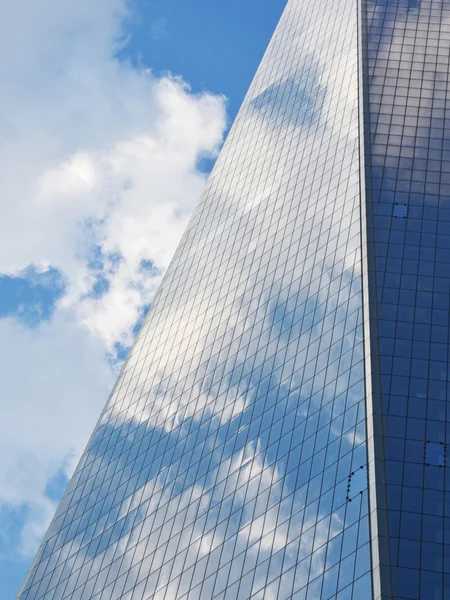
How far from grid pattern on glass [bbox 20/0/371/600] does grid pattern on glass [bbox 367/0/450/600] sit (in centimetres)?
268

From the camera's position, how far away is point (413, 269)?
296 feet

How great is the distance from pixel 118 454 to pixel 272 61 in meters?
78.5

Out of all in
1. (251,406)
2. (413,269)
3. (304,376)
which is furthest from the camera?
(251,406)

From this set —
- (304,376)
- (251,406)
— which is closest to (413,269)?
(304,376)

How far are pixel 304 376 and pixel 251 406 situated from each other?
7.25 metres

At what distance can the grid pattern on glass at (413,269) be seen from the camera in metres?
67.6

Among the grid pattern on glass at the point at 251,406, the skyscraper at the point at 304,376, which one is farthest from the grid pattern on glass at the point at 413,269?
the grid pattern on glass at the point at 251,406

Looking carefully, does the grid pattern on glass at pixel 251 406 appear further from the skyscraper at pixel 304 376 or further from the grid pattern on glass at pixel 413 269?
the grid pattern on glass at pixel 413 269

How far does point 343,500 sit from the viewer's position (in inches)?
2773

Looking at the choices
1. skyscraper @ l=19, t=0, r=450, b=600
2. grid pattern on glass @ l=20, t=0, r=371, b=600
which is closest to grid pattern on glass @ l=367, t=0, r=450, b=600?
skyscraper @ l=19, t=0, r=450, b=600

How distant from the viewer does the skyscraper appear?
71.1 m

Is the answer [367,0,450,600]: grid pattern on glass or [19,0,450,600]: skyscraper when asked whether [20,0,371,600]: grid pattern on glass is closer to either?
[19,0,450,600]: skyscraper

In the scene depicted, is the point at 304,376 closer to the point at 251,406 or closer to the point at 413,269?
the point at 251,406

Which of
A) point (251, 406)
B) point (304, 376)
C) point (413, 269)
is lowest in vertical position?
point (251, 406)
